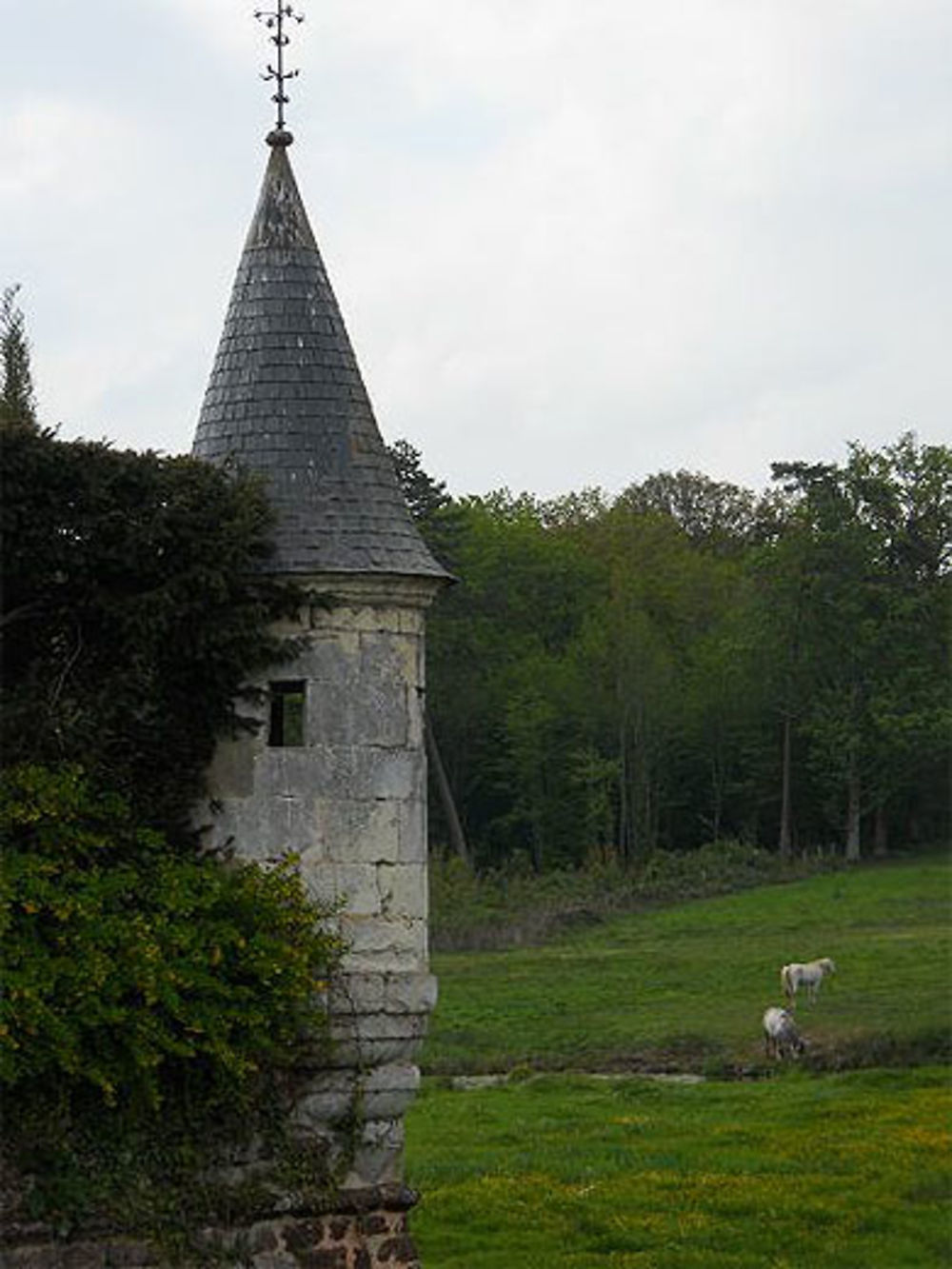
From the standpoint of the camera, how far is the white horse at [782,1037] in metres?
30.9

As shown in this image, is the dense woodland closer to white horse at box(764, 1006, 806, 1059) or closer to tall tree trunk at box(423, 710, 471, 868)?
tall tree trunk at box(423, 710, 471, 868)

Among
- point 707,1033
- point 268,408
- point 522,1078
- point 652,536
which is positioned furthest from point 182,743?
point 652,536

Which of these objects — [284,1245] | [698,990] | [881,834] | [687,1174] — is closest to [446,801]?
[881,834]

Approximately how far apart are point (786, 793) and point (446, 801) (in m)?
8.99

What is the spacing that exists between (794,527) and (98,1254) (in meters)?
50.5

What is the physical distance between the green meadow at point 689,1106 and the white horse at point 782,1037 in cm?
28

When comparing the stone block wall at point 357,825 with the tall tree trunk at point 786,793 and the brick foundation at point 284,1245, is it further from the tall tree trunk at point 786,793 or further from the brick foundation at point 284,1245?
the tall tree trunk at point 786,793

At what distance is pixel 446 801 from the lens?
5897cm

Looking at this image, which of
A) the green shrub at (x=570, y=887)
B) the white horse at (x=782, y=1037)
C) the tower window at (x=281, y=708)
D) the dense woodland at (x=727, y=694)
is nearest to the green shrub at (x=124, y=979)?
the tower window at (x=281, y=708)

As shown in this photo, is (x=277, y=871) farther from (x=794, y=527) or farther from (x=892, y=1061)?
(x=794, y=527)

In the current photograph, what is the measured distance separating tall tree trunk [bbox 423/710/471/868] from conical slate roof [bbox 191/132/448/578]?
41.4m

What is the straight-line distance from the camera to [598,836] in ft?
203

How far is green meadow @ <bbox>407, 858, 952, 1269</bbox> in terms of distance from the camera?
67.5 ft

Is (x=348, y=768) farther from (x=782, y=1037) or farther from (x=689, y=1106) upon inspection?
(x=782, y=1037)
